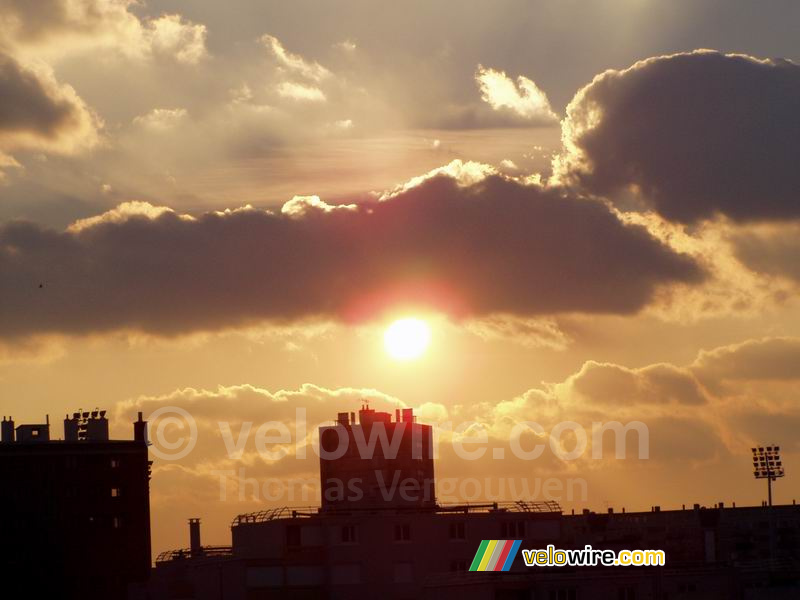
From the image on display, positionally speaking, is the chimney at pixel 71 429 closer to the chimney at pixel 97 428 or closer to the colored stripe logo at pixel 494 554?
the chimney at pixel 97 428

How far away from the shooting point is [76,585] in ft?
591

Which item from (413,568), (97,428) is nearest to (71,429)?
(97,428)

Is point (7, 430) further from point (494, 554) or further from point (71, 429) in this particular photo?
point (494, 554)

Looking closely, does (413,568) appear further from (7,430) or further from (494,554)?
(7,430)

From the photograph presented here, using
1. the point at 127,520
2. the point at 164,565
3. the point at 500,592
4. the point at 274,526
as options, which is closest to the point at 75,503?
the point at 127,520

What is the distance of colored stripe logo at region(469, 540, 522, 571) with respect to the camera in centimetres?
13962

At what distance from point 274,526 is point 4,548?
56.4 meters

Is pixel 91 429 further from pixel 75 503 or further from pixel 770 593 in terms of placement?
pixel 770 593

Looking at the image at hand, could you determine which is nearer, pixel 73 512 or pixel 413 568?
pixel 413 568

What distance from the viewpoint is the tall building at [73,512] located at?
591 feet

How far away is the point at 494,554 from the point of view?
463ft

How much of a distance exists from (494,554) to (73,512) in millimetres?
64051

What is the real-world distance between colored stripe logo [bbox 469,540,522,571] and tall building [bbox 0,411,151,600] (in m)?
53.4

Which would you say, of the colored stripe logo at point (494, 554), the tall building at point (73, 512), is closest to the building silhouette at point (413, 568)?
the colored stripe logo at point (494, 554)
